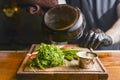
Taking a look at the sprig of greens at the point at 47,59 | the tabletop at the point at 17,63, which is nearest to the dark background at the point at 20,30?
the tabletop at the point at 17,63

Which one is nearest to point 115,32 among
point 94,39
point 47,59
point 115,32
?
point 115,32

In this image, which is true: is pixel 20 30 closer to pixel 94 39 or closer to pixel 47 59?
pixel 94 39

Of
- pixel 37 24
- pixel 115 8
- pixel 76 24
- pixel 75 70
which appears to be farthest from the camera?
pixel 37 24

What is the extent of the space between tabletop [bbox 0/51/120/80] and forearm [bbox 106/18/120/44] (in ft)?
0.51

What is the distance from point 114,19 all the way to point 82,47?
0.39 meters

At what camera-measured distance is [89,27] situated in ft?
4.98

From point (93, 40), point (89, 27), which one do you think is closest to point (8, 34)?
point (89, 27)

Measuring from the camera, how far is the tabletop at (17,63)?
3.07ft

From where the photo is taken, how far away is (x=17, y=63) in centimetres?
107

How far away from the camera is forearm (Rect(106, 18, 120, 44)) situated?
1.34m

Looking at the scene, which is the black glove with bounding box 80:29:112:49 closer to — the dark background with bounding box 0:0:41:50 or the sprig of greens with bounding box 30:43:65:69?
the sprig of greens with bounding box 30:43:65:69

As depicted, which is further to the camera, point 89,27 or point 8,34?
point 8,34

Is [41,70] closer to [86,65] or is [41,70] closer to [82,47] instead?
[86,65]

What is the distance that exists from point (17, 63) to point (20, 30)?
1.99 ft
